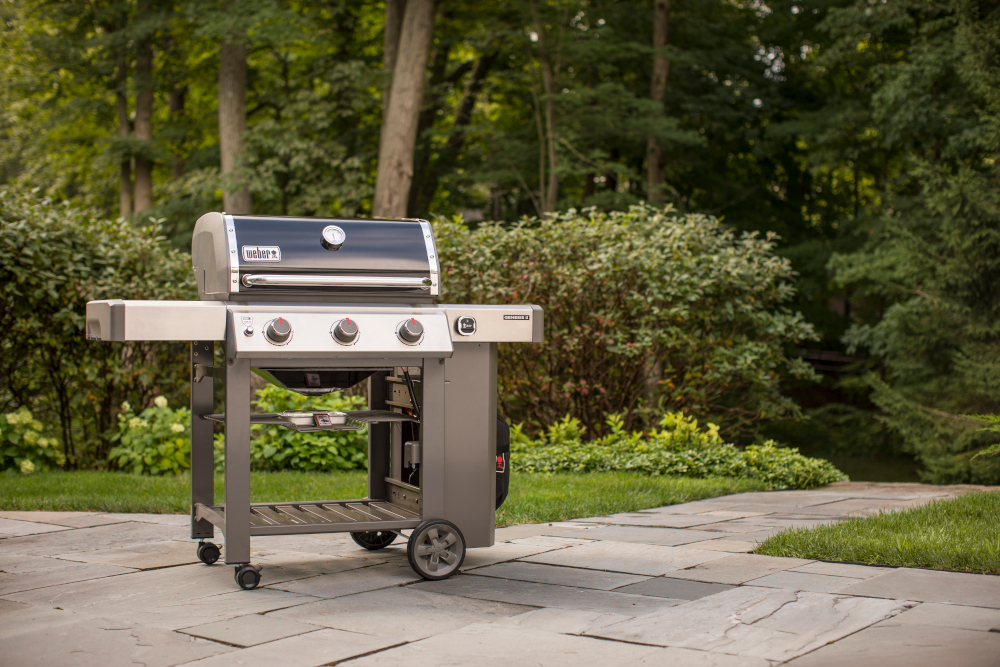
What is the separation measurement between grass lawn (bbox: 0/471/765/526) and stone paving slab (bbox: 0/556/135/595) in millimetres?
1617

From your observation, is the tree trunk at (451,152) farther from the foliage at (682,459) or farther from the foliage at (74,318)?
the foliage at (682,459)

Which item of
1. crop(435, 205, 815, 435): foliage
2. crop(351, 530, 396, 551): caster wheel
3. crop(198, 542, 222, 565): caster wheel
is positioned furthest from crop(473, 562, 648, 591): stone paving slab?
crop(435, 205, 815, 435): foliage

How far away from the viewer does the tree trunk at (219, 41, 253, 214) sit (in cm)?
1680

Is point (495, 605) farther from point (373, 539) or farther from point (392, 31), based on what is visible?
point (392, 31)

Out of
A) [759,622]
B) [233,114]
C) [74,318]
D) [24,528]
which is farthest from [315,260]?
[233,114]

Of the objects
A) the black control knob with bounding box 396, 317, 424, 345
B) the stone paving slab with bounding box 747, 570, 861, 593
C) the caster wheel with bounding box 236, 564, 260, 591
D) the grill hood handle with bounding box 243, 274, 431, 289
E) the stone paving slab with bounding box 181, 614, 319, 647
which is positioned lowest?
the stone paving slab with bounding box 747, 570, 861, 593

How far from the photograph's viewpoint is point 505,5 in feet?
63.0

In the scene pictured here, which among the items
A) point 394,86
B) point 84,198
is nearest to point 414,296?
point 394,86

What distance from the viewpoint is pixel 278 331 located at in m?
4.07

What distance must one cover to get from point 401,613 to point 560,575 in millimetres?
974

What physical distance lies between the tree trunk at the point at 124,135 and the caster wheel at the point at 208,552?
52.4 feet

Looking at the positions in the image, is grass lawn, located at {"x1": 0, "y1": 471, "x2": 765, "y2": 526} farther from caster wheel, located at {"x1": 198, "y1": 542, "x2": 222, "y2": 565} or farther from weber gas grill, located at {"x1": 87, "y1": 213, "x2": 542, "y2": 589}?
caster wheel, located at {"x1": 198, "y1": 542, "x2": 222, "y2": 565}

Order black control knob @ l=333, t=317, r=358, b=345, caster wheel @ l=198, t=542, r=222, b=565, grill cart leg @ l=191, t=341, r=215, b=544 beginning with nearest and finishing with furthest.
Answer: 1. black control knob @ l=333, t=317, r=358, b=345
2. caster wheel @ l=198, t=542, r=222, b=565
3. grill cart leg @ l=191, t=341, r=215, b=544

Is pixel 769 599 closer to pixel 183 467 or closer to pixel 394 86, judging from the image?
pixel 183 467
